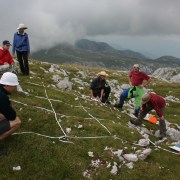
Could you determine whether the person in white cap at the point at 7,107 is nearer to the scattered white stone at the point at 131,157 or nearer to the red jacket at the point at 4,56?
the scattered white stone at the point at 131,157

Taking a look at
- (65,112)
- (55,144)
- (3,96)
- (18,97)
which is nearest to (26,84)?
(18,97)

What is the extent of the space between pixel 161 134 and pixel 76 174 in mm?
8589

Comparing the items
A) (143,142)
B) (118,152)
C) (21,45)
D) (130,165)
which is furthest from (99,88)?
(130,165)

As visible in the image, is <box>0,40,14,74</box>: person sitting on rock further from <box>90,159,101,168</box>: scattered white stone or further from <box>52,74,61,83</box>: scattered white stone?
<box>90,159,101,168</box>: scattered white stone

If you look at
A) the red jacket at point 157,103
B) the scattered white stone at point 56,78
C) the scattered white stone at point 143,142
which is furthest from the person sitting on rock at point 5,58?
the scattered white stone at point 143,142

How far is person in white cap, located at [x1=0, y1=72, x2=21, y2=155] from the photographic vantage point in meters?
12.4

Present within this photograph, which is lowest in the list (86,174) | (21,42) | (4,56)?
(86,174)

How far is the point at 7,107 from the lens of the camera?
1259 cm

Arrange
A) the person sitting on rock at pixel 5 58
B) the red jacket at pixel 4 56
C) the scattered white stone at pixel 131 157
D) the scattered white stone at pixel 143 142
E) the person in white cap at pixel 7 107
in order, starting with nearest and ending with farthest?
1. the person in white cap at pixel 7 107
2. the scattered white stone at pixel 131 157
3. the scattered white stone at pixel 143 142
4. the person sitting on rock at pixel 5 58
5. the red jacket at pixel 4 56

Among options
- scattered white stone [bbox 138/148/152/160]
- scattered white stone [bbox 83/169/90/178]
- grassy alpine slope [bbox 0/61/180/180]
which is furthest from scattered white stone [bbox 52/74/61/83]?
scattered white stone [bbox 83/169/90/178]

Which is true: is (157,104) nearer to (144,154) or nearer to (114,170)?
(144,154)

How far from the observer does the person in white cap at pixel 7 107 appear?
12.4 m

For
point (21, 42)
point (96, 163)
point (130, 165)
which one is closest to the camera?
point (96, 163)

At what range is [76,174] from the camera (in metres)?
13.8
